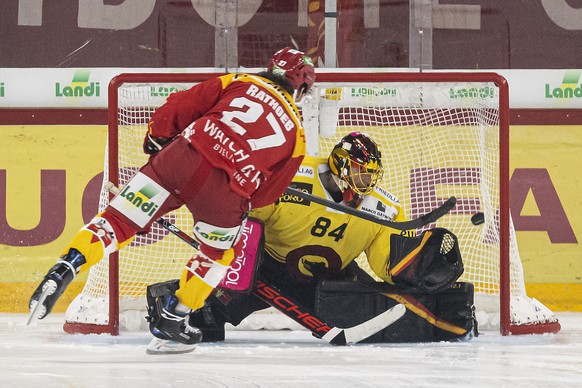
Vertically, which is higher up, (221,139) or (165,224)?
(221,139)

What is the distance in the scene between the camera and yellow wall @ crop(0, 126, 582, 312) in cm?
496

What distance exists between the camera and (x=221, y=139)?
319 centimetres

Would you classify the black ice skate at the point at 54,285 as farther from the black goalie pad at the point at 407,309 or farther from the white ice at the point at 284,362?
the black goalie pad at the point at 407,309

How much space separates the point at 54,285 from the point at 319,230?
1.20m

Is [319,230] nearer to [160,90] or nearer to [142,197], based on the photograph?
[142,197]

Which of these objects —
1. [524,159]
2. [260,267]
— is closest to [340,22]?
[524,159]

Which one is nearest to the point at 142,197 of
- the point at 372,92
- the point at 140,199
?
the point at 140,199

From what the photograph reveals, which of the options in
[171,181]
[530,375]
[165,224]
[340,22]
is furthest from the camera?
[340,22]

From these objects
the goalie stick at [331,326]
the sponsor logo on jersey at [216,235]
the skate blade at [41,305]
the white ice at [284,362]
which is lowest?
the white ice at [284,362]

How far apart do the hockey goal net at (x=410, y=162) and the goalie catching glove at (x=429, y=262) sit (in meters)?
0.43

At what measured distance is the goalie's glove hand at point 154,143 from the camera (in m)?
3.34

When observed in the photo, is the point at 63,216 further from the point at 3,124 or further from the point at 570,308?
the point at 570,308

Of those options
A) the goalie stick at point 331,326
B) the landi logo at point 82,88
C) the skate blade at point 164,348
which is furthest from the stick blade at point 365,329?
the landi logo at point 82,88

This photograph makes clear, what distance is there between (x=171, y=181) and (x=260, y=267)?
27.9 inches
